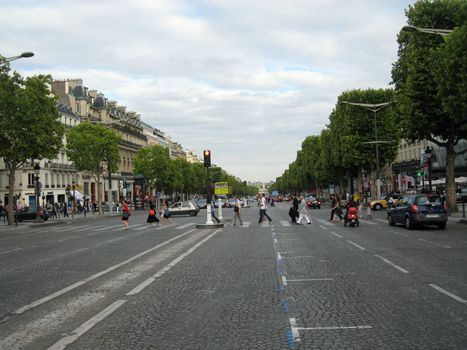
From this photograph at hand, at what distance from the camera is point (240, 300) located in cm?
830

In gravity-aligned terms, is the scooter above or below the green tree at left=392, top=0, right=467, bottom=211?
below

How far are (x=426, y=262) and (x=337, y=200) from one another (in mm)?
23040

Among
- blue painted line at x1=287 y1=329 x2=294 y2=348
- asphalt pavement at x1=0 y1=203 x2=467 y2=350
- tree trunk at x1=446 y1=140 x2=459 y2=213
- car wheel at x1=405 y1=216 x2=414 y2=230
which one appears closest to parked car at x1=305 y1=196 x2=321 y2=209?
tree trunk at x1=446 y1=140 x2=459 y2=213

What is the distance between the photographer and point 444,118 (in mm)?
32125

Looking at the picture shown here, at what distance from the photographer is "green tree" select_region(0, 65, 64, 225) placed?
38.0 meters

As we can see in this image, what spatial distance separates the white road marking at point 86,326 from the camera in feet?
19.4

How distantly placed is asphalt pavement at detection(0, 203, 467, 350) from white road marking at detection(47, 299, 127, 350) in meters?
0.01

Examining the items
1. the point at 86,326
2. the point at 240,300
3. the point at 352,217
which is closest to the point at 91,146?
the point at 352,217

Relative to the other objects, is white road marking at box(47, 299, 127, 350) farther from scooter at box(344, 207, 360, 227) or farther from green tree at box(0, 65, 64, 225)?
green tree at box(0, 65, 64, 225)

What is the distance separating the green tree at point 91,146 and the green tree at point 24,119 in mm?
18474

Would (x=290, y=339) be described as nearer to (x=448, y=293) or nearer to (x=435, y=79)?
(x=448, y=293)

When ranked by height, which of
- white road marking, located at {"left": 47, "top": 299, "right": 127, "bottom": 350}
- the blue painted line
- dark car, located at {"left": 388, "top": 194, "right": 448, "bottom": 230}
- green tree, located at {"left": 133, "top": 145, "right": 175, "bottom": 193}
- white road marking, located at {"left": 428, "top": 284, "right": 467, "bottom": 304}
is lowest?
white road marking, located at {"left": 428, "top": 284, "right": 467, "bottom": 304}

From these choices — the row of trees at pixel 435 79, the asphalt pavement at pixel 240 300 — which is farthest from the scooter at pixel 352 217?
the asphalt pavement at pixel 240 300

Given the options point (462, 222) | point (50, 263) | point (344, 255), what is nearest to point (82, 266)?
point (50, 263)
